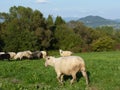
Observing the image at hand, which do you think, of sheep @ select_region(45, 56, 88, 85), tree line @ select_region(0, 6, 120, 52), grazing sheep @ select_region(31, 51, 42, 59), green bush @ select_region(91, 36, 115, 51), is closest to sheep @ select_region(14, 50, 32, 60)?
grazing sheep @ select_region(31, 51, 42, 59)

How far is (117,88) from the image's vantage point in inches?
556

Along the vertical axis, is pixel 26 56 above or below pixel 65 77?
below

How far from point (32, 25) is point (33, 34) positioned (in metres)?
6.22

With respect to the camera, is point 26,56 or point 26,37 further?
point 26,37

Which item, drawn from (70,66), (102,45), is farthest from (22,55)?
(102,45)

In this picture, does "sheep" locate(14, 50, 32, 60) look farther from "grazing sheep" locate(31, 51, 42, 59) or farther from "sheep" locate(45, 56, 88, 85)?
"sheep" locate(45, 56, 88, 85)

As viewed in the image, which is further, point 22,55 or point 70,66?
point 22,55

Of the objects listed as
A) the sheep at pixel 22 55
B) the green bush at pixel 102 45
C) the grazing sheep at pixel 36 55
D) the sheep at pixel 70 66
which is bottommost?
the green bush at pixel 102 45

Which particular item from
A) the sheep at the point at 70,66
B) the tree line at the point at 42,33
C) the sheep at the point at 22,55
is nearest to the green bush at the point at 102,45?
the tree line at the point at 42,33

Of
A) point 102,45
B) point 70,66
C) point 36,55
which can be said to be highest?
point 70,66

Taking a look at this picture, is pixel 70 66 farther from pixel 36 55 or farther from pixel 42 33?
pixel 42 33

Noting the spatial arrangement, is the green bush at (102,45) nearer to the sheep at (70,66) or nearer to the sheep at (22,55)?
the sheep at (22,55)

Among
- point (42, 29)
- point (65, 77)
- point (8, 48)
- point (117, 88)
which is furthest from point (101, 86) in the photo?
point (42, 29)

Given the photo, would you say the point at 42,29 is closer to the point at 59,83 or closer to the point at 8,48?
the point at 8,48
